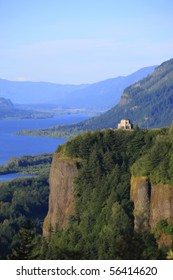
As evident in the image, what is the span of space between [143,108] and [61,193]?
12492 cm

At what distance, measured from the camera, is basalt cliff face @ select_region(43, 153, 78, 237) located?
31.9 m

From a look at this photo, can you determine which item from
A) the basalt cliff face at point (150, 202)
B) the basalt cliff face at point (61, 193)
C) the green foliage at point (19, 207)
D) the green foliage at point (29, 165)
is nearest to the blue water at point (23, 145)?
the green foliage at point (29, 165)

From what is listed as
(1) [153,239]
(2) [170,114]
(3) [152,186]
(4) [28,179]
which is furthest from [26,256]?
(2) [170,114]

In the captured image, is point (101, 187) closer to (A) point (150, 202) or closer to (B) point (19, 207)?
(A) point (150, 202)

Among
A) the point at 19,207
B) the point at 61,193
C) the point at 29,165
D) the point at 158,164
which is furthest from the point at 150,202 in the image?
the point at 29,165

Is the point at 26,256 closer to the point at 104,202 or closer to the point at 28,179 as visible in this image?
the point at 104,202

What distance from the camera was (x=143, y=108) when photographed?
512 feet

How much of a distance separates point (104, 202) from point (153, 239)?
20.1 ft

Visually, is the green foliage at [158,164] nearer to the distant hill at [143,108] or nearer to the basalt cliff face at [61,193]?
the basalt cliff face at [61,193]

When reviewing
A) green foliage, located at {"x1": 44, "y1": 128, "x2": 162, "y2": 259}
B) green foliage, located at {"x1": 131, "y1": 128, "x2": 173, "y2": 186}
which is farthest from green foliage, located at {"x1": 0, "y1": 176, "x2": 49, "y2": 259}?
green foliage, located at {"x1": 131, "y1": 128, "x2": 173, "y2": 186}

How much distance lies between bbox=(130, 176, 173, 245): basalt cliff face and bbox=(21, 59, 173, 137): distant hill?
113m

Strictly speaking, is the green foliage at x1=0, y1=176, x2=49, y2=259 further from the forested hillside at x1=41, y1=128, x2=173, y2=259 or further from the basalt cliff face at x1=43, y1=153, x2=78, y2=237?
the forested hillside at x1=41, y1=128, x2=173, y2=259

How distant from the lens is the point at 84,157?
3234 cm

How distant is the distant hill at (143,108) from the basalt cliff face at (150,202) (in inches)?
4450
